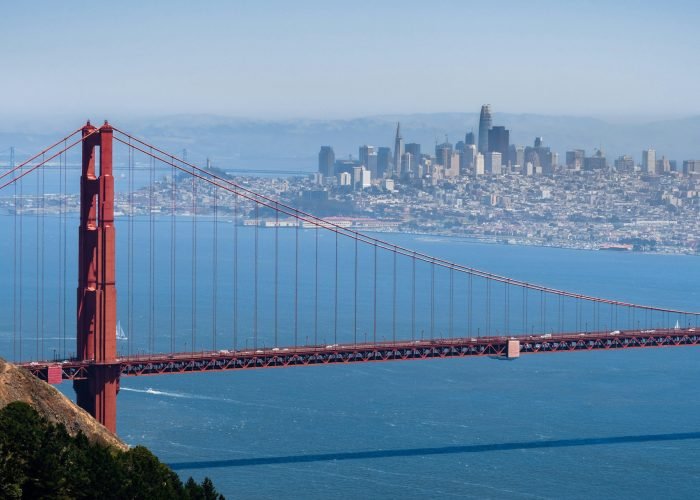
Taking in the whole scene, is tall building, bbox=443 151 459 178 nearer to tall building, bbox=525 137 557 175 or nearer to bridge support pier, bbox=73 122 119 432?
tall building, bbox=525 137 557 175

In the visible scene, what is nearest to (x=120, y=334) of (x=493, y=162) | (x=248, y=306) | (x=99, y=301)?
(x=248, y=306)

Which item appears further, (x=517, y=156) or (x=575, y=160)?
(x=517, y=156)

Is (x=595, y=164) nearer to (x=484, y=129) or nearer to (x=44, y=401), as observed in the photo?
(x=484, y=129)

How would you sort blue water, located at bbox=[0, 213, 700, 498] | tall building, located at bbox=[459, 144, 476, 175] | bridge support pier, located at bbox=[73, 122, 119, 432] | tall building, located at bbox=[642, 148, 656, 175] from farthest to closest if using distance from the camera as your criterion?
tall building, located at bbox=[459, 144, 476, 175]
tall building, located at bbox=[642, 148, 656, 175]
blue water, located at bbox=[0, 213, 700, 498]
bridge support pier, located at bbox=[73, 122, 119, 432]

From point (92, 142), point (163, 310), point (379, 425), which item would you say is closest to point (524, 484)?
point (379, 425)

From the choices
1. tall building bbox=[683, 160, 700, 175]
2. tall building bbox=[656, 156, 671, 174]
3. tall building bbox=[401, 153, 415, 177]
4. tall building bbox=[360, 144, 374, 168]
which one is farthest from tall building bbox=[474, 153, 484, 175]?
tall building bbox=[683, 160, 700, 175]
